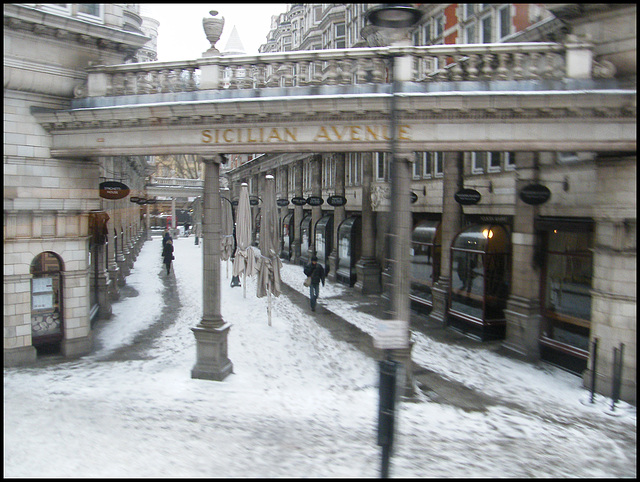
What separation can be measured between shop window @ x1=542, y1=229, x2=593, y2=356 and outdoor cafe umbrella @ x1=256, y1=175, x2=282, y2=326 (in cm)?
725

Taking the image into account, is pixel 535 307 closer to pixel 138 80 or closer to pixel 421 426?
pixel 421 426

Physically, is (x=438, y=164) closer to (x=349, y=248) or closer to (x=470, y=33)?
(x=470, y=33)

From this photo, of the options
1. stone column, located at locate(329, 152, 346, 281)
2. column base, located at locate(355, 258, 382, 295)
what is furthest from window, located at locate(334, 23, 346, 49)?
column base, located at locate(355, 258, 382, 295)

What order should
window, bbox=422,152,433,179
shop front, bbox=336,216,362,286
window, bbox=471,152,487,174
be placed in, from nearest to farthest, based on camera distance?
window, bbox=471,152,487,174, window, bbox=422,152,433,179, shop front, bbox=336,216,362,286

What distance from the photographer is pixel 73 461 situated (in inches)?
269

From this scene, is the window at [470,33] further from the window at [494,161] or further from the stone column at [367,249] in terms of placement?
the stone column at [367,249]

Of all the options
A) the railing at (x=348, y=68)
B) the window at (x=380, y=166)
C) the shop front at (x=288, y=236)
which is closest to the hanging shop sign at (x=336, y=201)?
the window at (x=380, y=166)

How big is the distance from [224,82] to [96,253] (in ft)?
26.1

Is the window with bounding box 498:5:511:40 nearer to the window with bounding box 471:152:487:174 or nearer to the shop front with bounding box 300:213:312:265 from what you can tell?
the window with bounding box 471:152:487:174

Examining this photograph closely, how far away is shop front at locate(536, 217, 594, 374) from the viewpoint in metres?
11.5

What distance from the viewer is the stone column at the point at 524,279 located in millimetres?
12766

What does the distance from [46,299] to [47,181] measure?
2.77m

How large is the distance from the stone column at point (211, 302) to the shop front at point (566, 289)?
7668 mm

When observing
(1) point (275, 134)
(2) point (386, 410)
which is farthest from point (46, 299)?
(2) point (386, 410)
